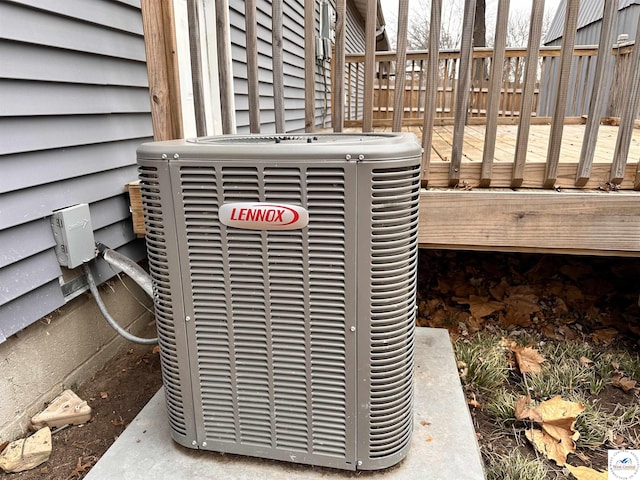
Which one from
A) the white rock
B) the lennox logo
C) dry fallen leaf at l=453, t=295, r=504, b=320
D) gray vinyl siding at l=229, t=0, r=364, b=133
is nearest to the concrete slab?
the white rock

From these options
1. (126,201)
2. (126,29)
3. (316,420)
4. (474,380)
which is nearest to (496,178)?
(474,380)

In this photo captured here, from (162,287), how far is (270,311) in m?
0.35

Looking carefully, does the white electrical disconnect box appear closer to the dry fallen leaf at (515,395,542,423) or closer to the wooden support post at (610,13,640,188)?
the dry fallen leaf at (515,395,542,423)

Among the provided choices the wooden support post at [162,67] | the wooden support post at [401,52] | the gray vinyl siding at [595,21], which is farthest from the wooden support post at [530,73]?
the gray vinyl siding at [595,21]

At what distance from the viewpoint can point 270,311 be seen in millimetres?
1362

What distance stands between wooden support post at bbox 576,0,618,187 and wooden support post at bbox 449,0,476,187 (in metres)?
0.52

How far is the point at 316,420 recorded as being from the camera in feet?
4.68

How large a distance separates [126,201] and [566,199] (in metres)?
2.23

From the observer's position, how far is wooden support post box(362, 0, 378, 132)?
207 centimetres

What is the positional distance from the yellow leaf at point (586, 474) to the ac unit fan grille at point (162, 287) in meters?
1.49

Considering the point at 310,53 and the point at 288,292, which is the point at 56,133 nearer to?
the point at 310,53

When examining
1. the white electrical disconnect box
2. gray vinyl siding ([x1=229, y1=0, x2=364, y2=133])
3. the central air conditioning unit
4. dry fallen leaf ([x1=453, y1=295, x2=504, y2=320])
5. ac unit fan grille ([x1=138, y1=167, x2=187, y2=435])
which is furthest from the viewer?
gray vinyl siding ([x1=229, y1=0, x2=364, y2=133])

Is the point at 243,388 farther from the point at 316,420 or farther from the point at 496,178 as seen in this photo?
the point at 496,178

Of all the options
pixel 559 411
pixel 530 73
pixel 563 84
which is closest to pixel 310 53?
pixel 530 73
